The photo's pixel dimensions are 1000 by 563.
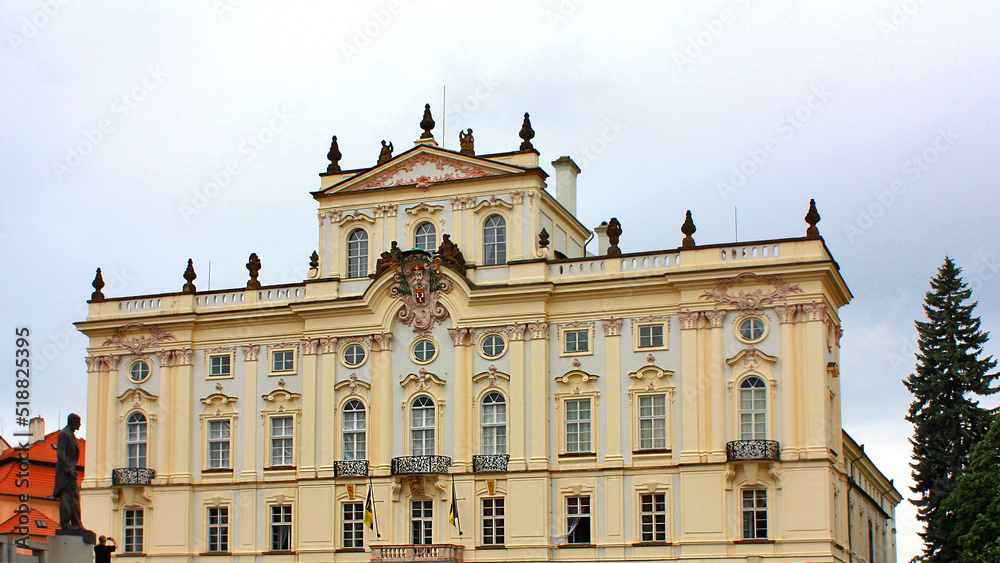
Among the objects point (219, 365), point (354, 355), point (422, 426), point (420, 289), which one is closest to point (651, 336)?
point (420, 289)

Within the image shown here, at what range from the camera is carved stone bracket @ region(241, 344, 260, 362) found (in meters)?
51.6

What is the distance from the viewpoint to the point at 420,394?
49.2 metres

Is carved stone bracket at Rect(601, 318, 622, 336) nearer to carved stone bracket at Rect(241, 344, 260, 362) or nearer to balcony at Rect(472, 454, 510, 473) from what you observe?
balcony at Rect(472, 454, 510, 473)

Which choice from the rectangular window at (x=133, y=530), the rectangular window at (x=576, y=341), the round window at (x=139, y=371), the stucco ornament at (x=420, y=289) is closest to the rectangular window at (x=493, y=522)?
the rectangular window at (x=576, y=341)

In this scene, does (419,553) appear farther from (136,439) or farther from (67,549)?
(67,549)

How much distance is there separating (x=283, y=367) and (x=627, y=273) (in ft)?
43.9

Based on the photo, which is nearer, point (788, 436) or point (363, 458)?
point (788, 436)

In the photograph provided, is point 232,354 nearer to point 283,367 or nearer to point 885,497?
point 283,367

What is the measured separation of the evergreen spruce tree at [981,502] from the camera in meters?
45.7

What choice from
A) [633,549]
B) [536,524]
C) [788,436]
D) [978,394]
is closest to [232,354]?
[536,524]

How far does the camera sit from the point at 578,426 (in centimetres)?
4753

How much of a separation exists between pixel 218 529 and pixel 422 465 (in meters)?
8.54

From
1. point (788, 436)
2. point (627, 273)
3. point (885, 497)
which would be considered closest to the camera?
point (788, 436)

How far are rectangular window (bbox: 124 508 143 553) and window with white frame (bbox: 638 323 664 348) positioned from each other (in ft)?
65.2
